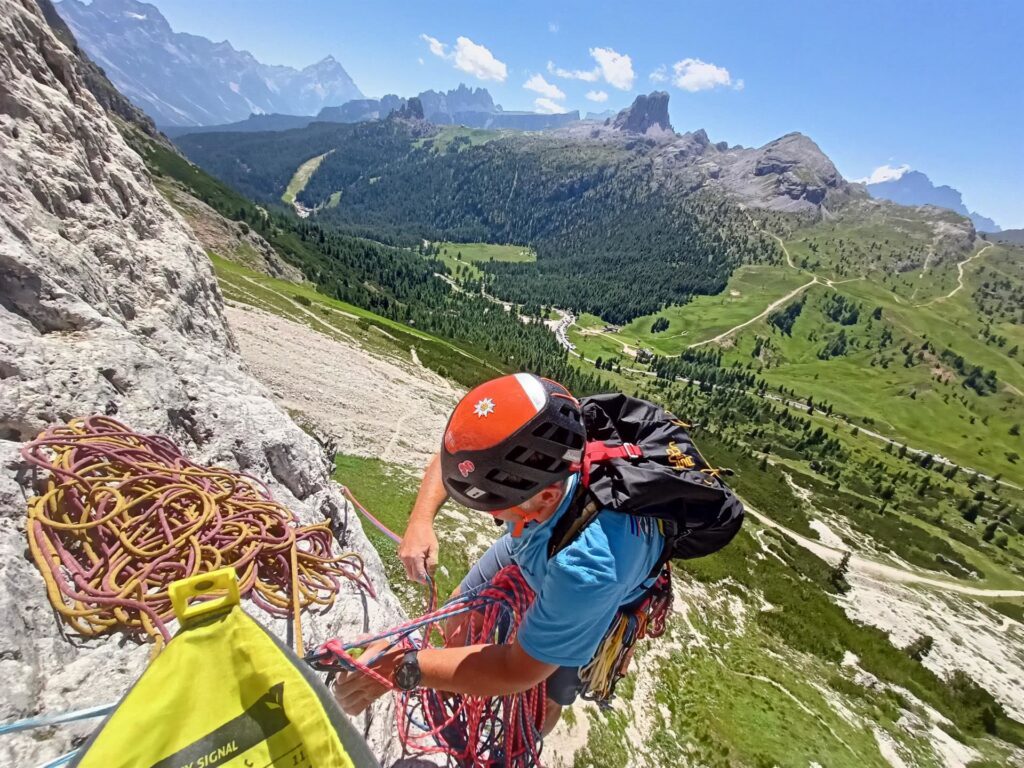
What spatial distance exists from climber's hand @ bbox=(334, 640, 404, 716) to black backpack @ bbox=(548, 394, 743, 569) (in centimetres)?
149

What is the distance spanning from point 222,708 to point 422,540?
8.82 feet

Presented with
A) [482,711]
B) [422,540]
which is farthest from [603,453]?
[482,711]

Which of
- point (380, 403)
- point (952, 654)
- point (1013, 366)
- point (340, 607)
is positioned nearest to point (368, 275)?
point (380, 403)

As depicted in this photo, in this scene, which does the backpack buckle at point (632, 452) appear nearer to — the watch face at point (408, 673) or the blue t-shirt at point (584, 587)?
the blue t-shirt at point (584, 587)

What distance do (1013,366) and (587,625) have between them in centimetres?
27346

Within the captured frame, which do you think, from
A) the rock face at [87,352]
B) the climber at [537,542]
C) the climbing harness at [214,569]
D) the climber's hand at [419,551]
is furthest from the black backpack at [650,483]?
the rock face at [87,352]

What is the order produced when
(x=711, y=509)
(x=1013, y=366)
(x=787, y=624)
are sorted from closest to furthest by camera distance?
(x=711, y=509), (x=787, y=624), (x=1013, y=366)

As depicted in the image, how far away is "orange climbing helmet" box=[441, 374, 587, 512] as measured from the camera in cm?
371

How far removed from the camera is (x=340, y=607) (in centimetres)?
577

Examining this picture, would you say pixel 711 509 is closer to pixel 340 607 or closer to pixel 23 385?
pixel 340 607

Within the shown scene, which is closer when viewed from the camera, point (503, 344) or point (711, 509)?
point (711, 509)

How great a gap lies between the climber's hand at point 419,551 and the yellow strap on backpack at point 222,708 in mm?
2231

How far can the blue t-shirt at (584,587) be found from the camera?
3484mm

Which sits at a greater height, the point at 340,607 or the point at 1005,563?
the point at 340,607
